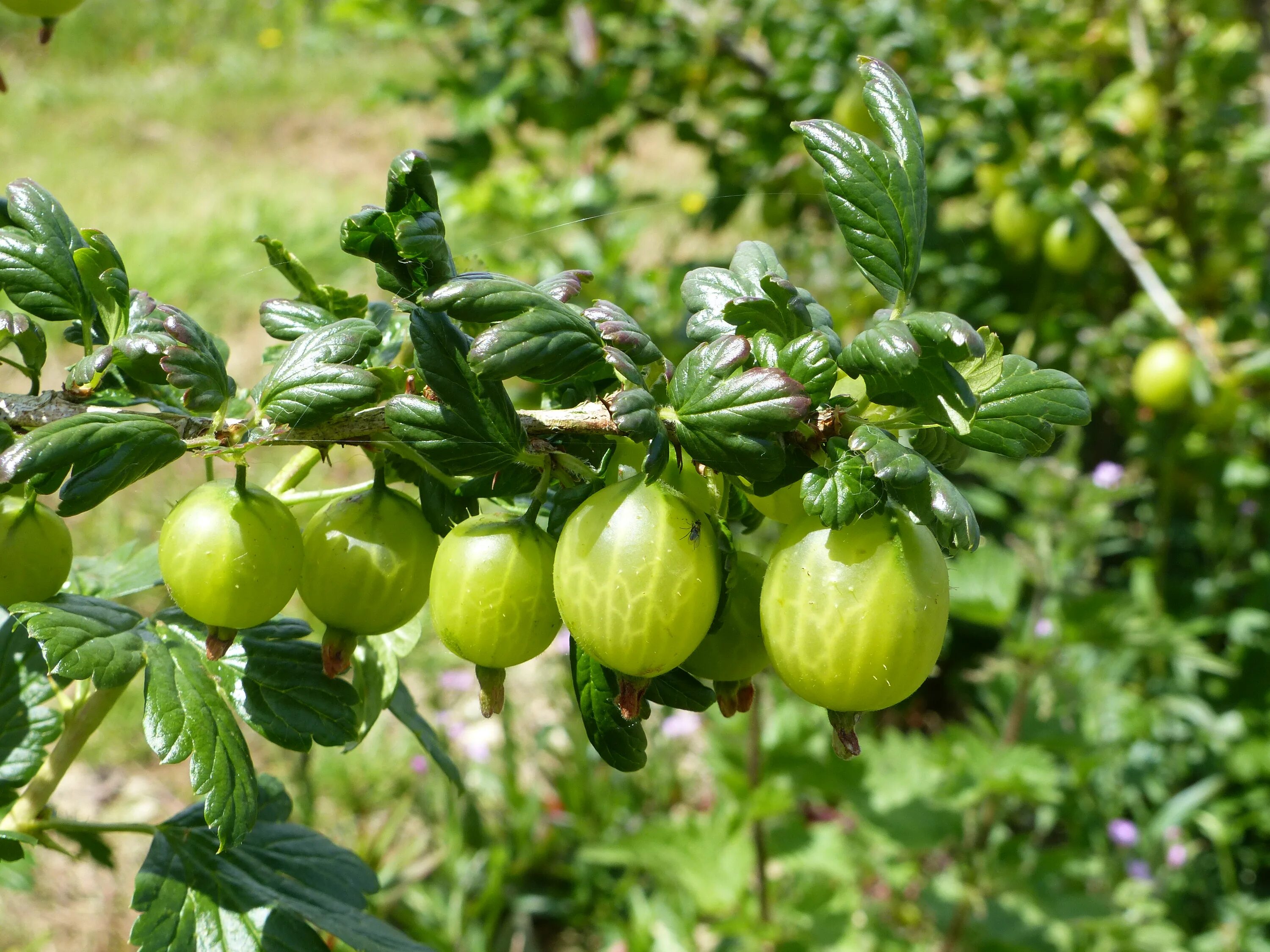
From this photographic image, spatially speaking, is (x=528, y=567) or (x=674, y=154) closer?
(x=528, y=567)

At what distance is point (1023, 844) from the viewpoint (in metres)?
1.77

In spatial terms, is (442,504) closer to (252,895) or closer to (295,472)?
(295,472)

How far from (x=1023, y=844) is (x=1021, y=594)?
0.88m

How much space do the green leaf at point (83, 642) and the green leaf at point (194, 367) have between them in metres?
0.14

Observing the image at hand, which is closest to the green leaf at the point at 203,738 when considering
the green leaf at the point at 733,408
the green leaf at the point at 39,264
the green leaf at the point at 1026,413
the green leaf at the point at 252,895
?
the green leaf at the point at 252,895

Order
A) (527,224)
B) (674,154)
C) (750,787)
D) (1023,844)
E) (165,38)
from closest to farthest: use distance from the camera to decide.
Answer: (750,787)
(1023,844)
(527,224)
(674,154)
(165,38)

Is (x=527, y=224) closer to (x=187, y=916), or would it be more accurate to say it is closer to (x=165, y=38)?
(x=187, y=916)

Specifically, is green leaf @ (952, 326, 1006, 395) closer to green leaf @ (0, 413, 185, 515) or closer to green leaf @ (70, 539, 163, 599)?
green leaf @ (0, 413, 185, 515)

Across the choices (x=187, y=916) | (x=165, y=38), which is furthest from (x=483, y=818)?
(x=165, y=38)

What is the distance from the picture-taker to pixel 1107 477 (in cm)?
205

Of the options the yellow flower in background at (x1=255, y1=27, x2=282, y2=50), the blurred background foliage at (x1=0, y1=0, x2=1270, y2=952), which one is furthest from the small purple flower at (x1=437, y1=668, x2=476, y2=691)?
the yellow flower in background at (x1=255, y1=27, x2=282, y2=50)

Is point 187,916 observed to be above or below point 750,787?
above

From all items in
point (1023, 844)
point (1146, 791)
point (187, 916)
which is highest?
point (187, 916)

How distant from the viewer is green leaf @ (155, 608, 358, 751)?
1.99ft
